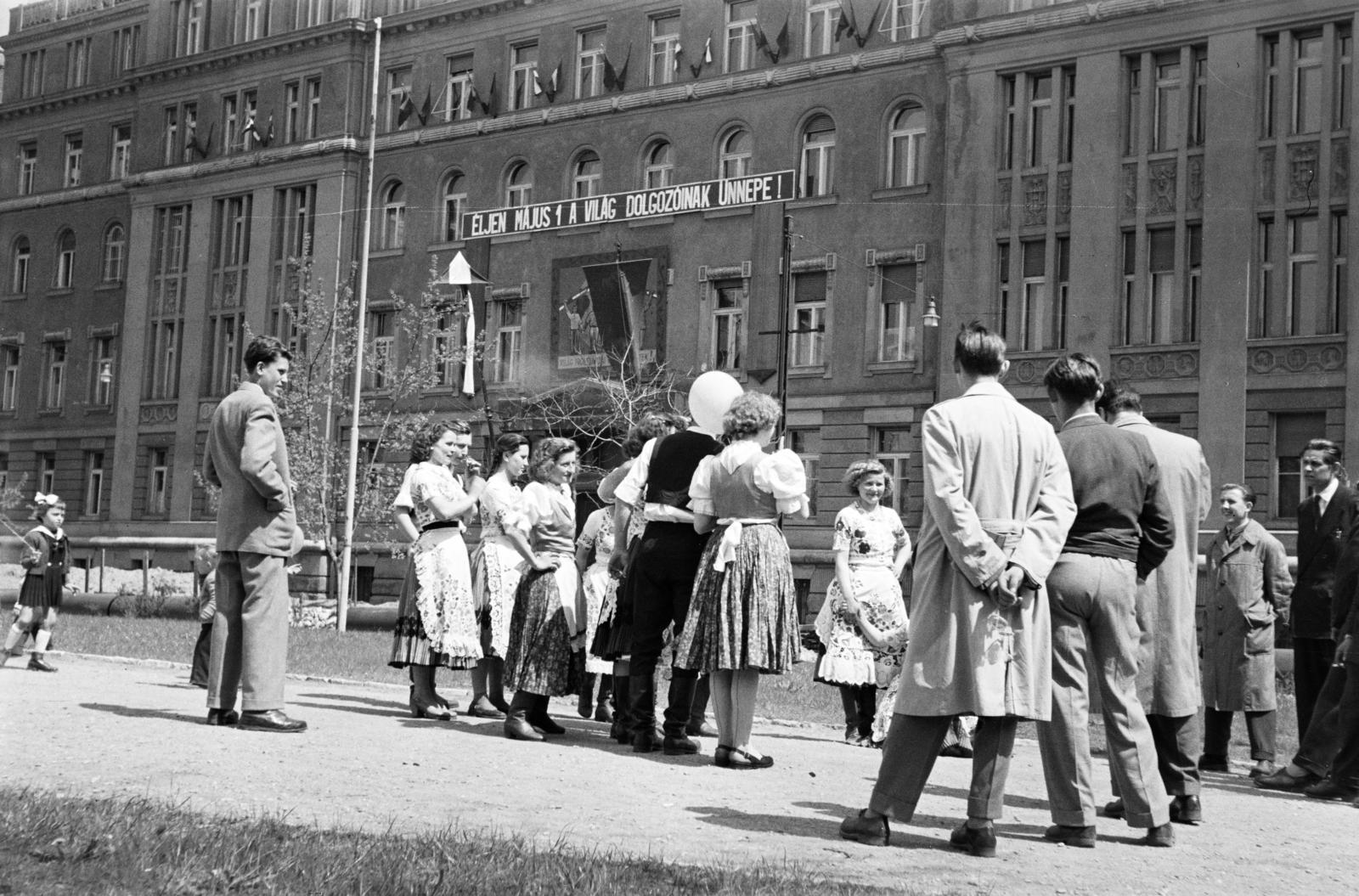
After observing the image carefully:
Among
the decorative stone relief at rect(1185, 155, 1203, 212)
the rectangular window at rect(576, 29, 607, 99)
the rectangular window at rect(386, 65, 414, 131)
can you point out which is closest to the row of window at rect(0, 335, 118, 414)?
the rectangular window at rect(386, 65, 414, 131)

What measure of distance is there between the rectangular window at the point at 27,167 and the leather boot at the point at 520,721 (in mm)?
49309

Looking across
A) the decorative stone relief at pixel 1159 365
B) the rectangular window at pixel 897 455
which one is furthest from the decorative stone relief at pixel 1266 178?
the rectangular window at pixel 897 455

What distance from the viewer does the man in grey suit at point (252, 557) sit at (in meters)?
9.97

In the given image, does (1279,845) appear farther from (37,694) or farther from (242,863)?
(37,694)

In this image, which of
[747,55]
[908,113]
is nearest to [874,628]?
[908,113]

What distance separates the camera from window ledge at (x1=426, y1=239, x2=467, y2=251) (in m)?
44.4

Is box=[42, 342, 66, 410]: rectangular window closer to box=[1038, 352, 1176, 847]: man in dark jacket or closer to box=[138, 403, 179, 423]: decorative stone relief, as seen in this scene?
box=[138, 403, 179, 423]: decorative stone relief

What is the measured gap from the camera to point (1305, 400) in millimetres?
31828

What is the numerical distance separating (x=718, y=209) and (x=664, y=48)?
520 cm

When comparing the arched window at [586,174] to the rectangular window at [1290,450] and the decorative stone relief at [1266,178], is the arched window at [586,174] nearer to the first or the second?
the decorative stone relief at [1266,178]

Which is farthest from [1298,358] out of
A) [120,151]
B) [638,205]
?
[120,151]

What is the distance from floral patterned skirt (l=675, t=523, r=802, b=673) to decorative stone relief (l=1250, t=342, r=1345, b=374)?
81.3 feet

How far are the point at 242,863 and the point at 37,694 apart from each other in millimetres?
7083

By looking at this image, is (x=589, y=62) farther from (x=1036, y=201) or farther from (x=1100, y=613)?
(x=1100, y=613)
